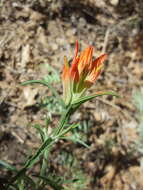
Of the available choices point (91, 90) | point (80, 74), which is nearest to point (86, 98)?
point (80, 74)

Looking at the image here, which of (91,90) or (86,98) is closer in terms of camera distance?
(86,98)

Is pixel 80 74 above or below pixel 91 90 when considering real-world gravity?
above

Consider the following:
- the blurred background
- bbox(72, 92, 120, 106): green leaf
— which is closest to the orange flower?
bbox(72, 92, 120, 106): green leaf

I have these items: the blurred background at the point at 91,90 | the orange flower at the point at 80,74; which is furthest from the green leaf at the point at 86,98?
the blurred background at the point at 91,90

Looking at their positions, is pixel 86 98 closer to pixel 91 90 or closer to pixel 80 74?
pixel 80 74

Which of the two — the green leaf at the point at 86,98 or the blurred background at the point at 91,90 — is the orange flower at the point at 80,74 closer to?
the green leaf at the point at 86,98

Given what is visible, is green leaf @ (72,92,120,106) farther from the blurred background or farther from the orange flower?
the blurred background
